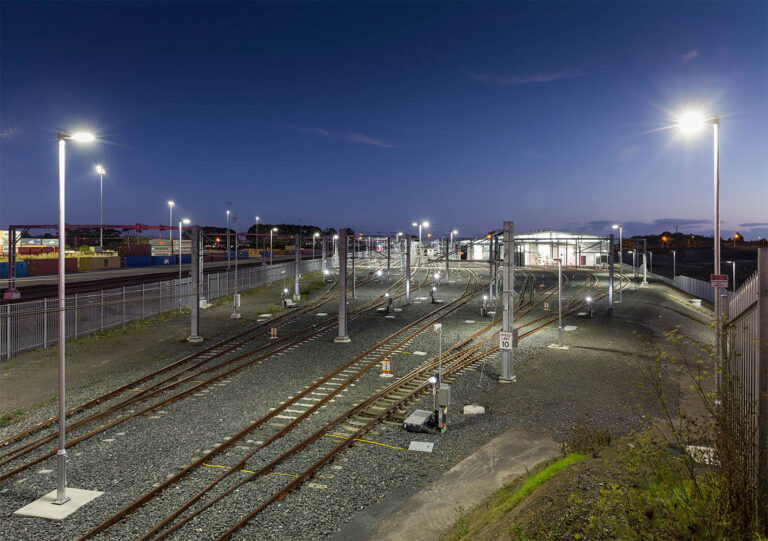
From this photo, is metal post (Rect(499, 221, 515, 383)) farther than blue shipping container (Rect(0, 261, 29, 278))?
No

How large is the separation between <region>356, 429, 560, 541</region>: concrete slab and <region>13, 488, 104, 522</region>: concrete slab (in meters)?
5.37

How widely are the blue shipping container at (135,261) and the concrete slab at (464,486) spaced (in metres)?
71.6

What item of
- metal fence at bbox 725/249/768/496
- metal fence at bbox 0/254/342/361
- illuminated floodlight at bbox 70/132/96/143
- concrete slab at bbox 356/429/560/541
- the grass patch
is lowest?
concrete slab at bbox 356/429/560/541

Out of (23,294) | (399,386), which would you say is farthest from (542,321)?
(23,294)

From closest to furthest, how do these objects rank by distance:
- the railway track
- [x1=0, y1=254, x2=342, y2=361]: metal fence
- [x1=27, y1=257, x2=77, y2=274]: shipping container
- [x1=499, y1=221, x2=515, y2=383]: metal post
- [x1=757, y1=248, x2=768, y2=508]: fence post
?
[x1=757, y1=248, x2=768, y2=508]: fence post → the railway track → [x1=499, y1=221, x2=515, y2=383]: metal post → [x1=0, y1=254, x2=342, y2=361]: metal fence → [x1=27, y1=257, x2=77, y2=274]: shipping container

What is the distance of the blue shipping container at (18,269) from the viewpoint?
5442 centimetres

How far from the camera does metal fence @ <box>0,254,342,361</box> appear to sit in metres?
21.5

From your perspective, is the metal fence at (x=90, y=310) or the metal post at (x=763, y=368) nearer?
the metal post at (x=763, y=368)

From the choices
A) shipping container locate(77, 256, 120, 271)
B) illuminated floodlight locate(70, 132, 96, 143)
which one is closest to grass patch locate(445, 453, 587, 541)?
illuminated floodlight locate(70, 132, 96, 143)

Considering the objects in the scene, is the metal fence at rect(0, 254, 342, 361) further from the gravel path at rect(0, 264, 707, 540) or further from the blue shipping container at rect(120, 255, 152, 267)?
the blue shipping container at rect(120, 255, 152, 267)

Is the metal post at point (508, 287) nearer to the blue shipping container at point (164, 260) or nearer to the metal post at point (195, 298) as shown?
the metal post at point (195, 298)

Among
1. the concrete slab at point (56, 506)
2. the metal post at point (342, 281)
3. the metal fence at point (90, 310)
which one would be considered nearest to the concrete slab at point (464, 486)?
the concrete slab at point (56, 506)

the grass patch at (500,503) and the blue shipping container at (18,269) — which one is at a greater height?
the blue shipping container at (18,269)

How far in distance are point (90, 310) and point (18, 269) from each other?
37.9 meters
